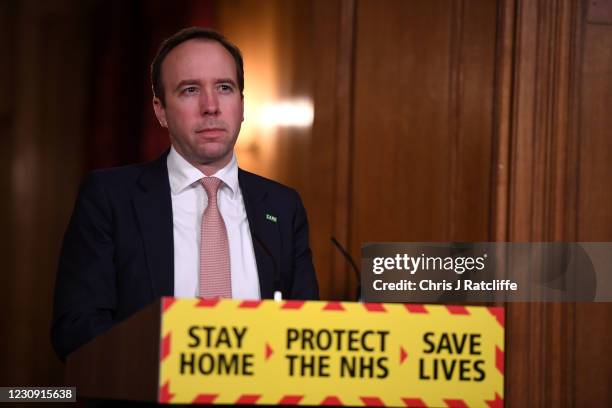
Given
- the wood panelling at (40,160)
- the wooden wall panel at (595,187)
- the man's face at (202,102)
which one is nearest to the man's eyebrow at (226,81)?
the man's face at (202,102)

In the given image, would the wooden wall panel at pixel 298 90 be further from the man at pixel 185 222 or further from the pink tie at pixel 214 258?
the pink tie at pixel 214 258

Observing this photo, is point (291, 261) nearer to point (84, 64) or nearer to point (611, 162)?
point (611, 162)

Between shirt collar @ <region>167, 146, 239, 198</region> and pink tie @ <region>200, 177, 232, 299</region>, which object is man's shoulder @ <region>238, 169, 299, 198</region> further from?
pink tie @ <region>200, 177, 232, 299</region>

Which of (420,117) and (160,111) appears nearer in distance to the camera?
(160,111)

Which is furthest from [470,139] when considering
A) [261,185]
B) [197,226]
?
[197,226]

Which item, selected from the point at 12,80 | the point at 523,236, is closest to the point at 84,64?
the point at 12,80

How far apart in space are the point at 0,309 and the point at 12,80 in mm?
1077

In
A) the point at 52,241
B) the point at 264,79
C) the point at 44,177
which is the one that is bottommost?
the point at 52,241

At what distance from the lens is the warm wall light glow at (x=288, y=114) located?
3359 mm

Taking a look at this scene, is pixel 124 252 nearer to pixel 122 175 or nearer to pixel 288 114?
pixel 122 175

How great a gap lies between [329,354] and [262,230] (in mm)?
711

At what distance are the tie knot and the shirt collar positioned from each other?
0.9 inches

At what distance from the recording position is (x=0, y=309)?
4.00m

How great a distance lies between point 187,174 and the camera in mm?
1967
